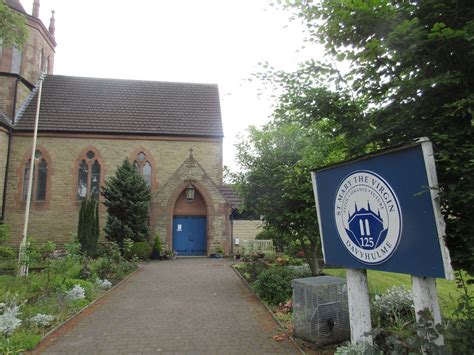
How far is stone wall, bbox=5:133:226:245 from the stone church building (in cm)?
6

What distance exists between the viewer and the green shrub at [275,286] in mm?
8071

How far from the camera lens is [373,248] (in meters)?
3.59

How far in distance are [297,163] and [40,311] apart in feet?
22.2

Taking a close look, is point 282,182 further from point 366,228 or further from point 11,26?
point 11,26

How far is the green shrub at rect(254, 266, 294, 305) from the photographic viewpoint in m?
8.07

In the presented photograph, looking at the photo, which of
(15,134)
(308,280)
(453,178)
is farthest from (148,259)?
(453,178)

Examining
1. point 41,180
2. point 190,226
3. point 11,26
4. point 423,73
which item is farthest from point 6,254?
point 423,73

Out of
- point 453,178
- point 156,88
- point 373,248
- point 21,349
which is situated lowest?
point 21,349

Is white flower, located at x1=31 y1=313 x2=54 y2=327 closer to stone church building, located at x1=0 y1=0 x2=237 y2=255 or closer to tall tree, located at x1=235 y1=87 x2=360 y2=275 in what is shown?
tall tree, located at x1=235 y1=87 x2=360 y2=275

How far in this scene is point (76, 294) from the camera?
27.1 ft

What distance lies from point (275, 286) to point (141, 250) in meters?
10.6

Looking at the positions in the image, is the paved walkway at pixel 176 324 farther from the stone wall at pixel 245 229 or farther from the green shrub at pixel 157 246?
the stone wall at pixel 245 229

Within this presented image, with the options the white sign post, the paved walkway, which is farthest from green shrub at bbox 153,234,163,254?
the white sign post

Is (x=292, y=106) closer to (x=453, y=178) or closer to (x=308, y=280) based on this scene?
(x=453, y=178)
